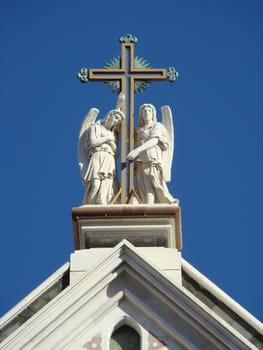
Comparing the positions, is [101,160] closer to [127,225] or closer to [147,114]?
[147,114]

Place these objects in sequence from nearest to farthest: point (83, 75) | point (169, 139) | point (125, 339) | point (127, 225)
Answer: point (125, 339)
point (127, 225)
point (169, 139)
point (83, 75)

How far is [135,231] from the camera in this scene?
69.2ft

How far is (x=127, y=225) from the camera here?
2116cm

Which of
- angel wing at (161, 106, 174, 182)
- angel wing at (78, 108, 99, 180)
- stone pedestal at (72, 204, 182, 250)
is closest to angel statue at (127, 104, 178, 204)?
angel wing at (161, 106, 174, 182)

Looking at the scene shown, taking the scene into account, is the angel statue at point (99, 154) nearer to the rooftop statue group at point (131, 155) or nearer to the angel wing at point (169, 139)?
the rooftop statue group at point (131, 155)

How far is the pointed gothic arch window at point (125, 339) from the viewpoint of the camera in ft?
64.2

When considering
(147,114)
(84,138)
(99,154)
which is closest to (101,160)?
(99,154)

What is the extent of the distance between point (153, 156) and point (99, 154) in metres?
0.76

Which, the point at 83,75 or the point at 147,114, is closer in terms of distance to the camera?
the point at 147,114

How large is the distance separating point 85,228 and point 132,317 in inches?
76.2

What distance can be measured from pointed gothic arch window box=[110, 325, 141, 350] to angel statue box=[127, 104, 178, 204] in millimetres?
2553

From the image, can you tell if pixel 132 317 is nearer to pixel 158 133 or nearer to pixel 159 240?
pixel 159 240

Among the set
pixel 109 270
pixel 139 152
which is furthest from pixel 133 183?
pixel 109 270

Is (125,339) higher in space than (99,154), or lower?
lower
